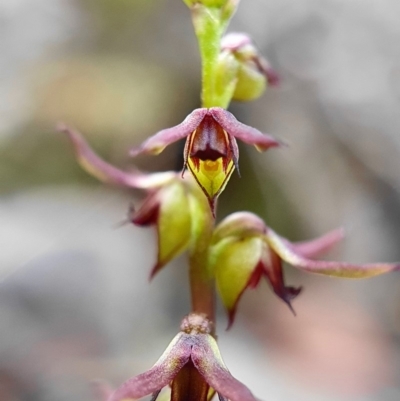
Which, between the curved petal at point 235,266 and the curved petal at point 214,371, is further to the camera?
the curved petal at point 235,266

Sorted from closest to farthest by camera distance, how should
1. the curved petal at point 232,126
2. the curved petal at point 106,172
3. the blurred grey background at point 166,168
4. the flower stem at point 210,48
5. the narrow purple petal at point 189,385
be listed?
the curved petal at point 232,126
the narrow purple petal at point 189,385
the flower stem at point 210,48
the curved petal at point 106,172
the blurred grey background at point 166,168

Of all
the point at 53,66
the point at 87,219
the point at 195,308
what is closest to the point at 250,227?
the point at 195,308

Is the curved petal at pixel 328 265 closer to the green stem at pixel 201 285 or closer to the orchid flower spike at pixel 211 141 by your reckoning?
the green stem at pixel 201 285

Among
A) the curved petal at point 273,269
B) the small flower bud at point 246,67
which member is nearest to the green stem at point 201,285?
the curved petal at point 273,269

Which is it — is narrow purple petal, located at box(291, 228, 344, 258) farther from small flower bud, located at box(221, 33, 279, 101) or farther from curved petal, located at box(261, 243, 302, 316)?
small flower bud, located at box(221, 33, 279, 101)

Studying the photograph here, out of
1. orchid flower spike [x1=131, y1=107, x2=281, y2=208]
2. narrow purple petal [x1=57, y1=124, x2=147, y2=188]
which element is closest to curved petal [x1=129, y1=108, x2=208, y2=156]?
orchid flower spike [x1=131, y1=107, x2=281, y2=208]

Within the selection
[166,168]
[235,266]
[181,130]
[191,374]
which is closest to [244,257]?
[235,266]

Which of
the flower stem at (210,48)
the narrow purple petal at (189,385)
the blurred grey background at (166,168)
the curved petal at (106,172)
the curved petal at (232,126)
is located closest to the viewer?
the curved petal at (232,126)
